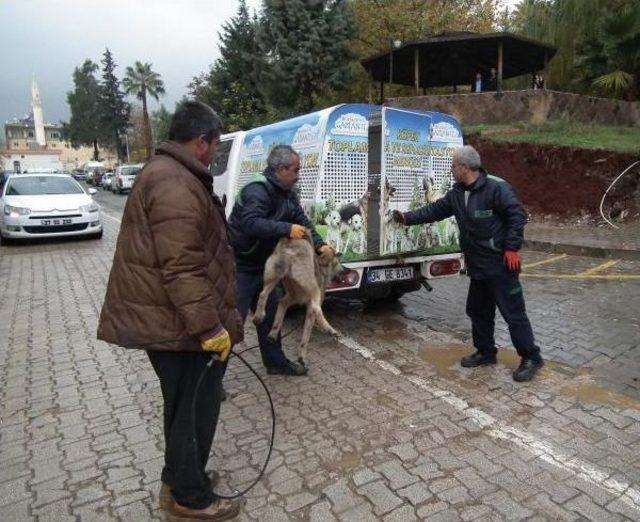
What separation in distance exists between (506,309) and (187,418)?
111 inches

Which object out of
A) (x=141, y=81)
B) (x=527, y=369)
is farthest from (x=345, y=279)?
(x=141, y=81)

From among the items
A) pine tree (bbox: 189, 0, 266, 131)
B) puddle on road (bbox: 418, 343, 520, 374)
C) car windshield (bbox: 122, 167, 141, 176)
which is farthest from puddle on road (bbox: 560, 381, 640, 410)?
car windshield (bbox: 122, 167, 141, 176)

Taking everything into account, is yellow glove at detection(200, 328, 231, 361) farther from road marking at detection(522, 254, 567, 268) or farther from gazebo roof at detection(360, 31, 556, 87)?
gazebo roof at detection(360, 31, 556, 87)

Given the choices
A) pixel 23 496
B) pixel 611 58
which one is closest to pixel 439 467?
pixel 23 496

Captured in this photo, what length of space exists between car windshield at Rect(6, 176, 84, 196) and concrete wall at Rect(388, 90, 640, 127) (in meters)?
11.3

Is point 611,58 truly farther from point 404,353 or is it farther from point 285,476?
point 285,476

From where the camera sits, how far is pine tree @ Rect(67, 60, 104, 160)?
73.6m

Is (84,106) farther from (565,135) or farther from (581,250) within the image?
(581,250)

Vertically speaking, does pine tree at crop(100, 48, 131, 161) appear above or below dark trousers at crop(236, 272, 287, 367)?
above

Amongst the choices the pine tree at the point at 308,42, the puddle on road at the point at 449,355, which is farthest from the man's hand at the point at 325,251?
the pine tree at the point at 308,42

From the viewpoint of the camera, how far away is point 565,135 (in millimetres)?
13773

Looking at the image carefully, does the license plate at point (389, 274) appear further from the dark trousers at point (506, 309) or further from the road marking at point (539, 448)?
the road marking at point (539, 448)

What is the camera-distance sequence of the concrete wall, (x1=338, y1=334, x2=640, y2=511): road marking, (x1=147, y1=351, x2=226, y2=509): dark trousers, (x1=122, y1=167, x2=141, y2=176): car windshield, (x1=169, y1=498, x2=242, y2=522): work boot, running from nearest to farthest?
(x1=147, y1=351, x2=226, y2=509): dark trousers < (x1=169, y1=498, x2=242, y2=522): work boot < (x1=338, y1=334, x2=640, y2=511): road marking < the concrete wall < (x1=122, y1=167, x2=141, y2=176): car windshield

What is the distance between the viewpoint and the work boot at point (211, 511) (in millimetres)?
2570
